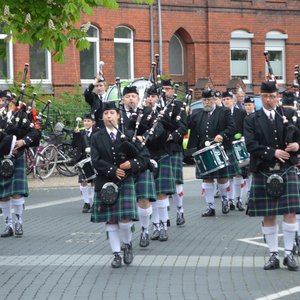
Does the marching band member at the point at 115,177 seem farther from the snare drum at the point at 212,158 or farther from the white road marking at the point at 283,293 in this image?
the snare drum at the point at 212,158

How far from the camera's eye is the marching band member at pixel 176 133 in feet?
39.7

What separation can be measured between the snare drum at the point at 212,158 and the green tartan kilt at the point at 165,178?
4.45 feet

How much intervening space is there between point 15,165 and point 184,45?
20.7 m

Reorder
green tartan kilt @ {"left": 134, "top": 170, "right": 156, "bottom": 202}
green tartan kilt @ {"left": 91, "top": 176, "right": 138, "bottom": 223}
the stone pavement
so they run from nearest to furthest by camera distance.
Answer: the stone pavement, green tartan kilt @ {"left": 91, "top": 176, "right": 138, "bottom": 223}, green tartan kilt @ {"left": 134, "top": 170, "right": 156, "bottom": 202}

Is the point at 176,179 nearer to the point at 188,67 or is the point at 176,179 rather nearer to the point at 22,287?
the point at 22,287

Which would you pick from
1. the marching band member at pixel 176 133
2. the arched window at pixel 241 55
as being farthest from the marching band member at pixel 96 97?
the arched window at pixel 241 55

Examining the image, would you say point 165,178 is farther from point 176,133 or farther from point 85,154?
point 85,154

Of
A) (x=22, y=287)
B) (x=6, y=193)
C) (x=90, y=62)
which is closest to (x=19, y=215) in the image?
(x=6, y=193)

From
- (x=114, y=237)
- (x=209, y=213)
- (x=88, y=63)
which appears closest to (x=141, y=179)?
(x=114, y=237)

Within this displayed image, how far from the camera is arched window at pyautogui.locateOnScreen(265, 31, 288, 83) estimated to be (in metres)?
33.6

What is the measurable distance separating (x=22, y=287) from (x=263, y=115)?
2.94m

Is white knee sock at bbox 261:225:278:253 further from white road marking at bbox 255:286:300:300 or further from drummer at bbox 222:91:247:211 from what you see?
drummer at bbox 222:91:247:211

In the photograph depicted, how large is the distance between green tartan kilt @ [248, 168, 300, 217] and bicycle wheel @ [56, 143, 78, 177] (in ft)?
40.3

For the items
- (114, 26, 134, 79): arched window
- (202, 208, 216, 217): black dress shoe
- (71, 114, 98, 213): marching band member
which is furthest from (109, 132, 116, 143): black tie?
(114, 26, 134, 79): arched window
